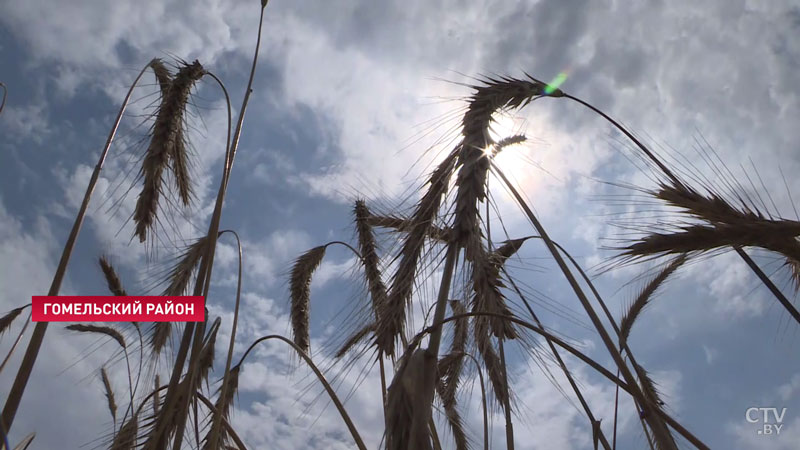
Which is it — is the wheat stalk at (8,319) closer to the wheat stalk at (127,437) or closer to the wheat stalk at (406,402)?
the wheat stalk at (127,437)

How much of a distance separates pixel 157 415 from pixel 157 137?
1.55 m

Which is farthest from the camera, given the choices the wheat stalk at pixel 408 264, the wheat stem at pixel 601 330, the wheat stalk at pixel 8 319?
the wheat stalk at pixel 8 319

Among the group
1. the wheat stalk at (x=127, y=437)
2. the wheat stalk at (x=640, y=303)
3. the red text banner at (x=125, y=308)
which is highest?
the wheat stalk at (x=640, y=303)

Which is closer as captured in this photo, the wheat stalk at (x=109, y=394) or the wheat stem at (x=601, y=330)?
the wheat stem at (x=601, y=330)

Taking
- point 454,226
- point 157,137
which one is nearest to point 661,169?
point 454,226

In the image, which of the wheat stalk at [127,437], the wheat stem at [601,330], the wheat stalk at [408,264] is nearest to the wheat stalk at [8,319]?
the wheat stalk at [127,437]

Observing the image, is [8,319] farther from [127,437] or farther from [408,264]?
[408,264]

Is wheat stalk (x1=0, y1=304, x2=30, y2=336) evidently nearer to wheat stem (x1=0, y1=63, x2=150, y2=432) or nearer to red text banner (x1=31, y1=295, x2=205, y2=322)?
red text banner (x1=31, y1=295, x2=205, y2=322)

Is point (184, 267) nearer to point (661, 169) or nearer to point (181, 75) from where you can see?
point (181, 75)

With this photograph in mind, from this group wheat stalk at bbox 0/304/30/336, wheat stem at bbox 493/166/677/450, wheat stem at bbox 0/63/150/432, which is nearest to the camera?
wheat stem at bbox 493/166/677/450

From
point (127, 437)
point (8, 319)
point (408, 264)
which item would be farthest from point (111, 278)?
point (408, 264)

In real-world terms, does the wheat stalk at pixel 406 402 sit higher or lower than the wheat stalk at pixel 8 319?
lower

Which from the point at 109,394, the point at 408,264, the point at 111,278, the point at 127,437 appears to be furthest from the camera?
the point at 109,394

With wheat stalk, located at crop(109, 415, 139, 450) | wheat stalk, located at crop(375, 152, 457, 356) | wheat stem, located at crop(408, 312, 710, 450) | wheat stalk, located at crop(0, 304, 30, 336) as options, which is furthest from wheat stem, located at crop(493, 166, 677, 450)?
wheat stalk, located at crop(0, 304, 30, 336)
